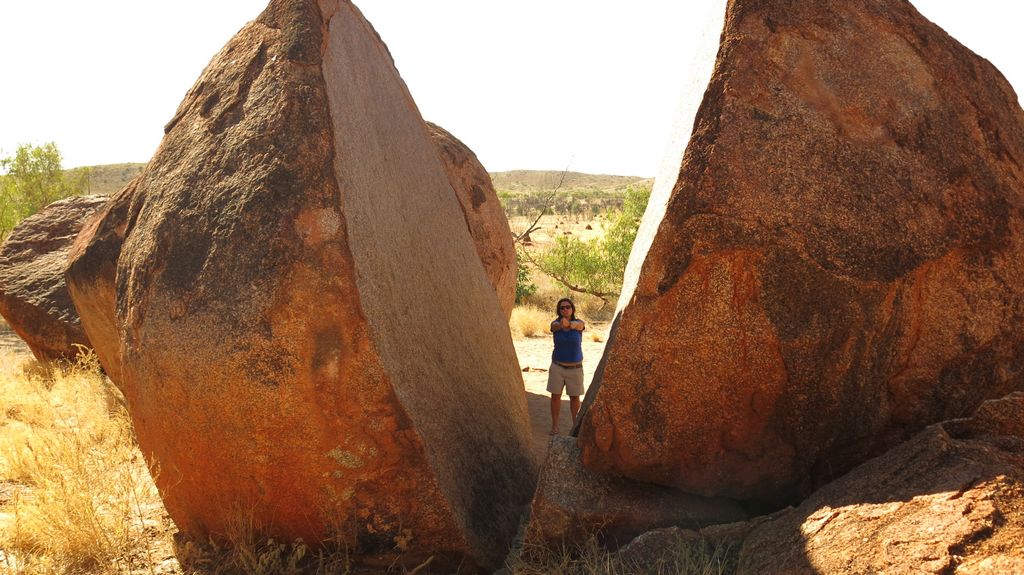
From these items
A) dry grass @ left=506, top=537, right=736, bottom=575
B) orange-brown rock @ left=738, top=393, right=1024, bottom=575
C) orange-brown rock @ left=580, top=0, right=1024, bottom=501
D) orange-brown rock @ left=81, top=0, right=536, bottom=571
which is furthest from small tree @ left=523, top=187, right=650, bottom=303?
orange-brown rock @ left=738, top=393, right=1024, bottom=575

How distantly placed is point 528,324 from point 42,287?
251 inches

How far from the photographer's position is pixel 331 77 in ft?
11.0

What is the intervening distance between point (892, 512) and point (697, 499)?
1.01 metres

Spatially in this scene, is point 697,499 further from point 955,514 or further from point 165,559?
point 165,559

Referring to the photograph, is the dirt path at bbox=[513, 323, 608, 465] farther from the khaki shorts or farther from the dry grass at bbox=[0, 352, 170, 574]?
the dry grass at bbox=[0, 352, 170, 574]

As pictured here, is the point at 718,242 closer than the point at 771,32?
Yes

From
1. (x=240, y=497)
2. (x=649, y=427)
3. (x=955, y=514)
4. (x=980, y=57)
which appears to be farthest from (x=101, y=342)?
(x=980, y=57)

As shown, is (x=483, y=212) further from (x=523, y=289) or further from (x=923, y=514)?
(x=923, y=514)

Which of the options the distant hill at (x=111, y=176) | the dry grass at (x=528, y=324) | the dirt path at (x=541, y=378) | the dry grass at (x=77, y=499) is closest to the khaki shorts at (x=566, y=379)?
the dirt path at (x=541, y=378)

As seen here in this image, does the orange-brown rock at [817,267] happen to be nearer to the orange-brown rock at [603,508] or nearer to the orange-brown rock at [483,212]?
the orange-brown rock at [603,508]

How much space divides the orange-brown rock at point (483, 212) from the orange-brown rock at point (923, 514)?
5.09m

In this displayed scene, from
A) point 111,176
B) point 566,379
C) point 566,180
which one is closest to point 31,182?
point 566,379

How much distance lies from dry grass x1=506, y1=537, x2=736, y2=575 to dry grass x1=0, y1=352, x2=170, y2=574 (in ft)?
5.39

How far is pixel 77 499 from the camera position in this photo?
3.34 m
